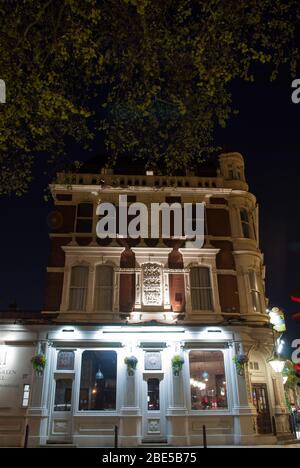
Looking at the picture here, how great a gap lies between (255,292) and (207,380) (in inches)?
198

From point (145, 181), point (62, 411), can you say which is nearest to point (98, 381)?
point (62, 411)

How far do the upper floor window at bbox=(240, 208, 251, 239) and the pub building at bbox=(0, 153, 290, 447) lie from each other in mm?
125

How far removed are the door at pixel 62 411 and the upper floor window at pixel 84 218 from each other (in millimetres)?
7293

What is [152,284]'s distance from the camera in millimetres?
19016

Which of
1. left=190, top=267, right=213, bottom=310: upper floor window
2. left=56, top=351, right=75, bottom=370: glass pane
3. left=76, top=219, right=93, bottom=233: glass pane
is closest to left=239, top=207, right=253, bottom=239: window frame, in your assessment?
left=190, top=267, right=213, bottom=310: upper floor window

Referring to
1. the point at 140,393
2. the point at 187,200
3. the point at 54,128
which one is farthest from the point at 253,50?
the point at 140,393

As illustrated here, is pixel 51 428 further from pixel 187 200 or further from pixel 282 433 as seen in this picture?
pixel 187 200

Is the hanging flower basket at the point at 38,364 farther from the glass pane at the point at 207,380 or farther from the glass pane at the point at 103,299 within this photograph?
the glass pane at the point at 207,380

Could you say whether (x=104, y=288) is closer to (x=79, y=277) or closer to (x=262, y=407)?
(x=79, y=277)

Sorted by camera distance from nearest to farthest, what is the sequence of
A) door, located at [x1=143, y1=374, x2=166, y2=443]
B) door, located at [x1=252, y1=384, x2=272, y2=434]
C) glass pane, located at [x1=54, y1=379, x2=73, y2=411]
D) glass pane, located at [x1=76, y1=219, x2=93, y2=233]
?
door, located at [x1=143, y1=374, x2=166, y2=443] < glass pane, located at [x1=54, y1=379, x2=73, y2=411] < door, located at [x1=252, y1=384, x2=272, y2=434] < glass pane, located at [x1=76, y1=219, x2=93, y2=233]

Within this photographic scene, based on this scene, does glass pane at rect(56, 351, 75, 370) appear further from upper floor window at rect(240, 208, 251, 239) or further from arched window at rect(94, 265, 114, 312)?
upper floor window at rect(240, 208, 251, 239)

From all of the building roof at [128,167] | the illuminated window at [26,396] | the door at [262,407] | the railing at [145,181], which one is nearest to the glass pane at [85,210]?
the railing at [145,181]

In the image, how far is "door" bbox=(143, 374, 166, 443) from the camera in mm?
16422

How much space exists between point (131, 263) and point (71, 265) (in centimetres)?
295
